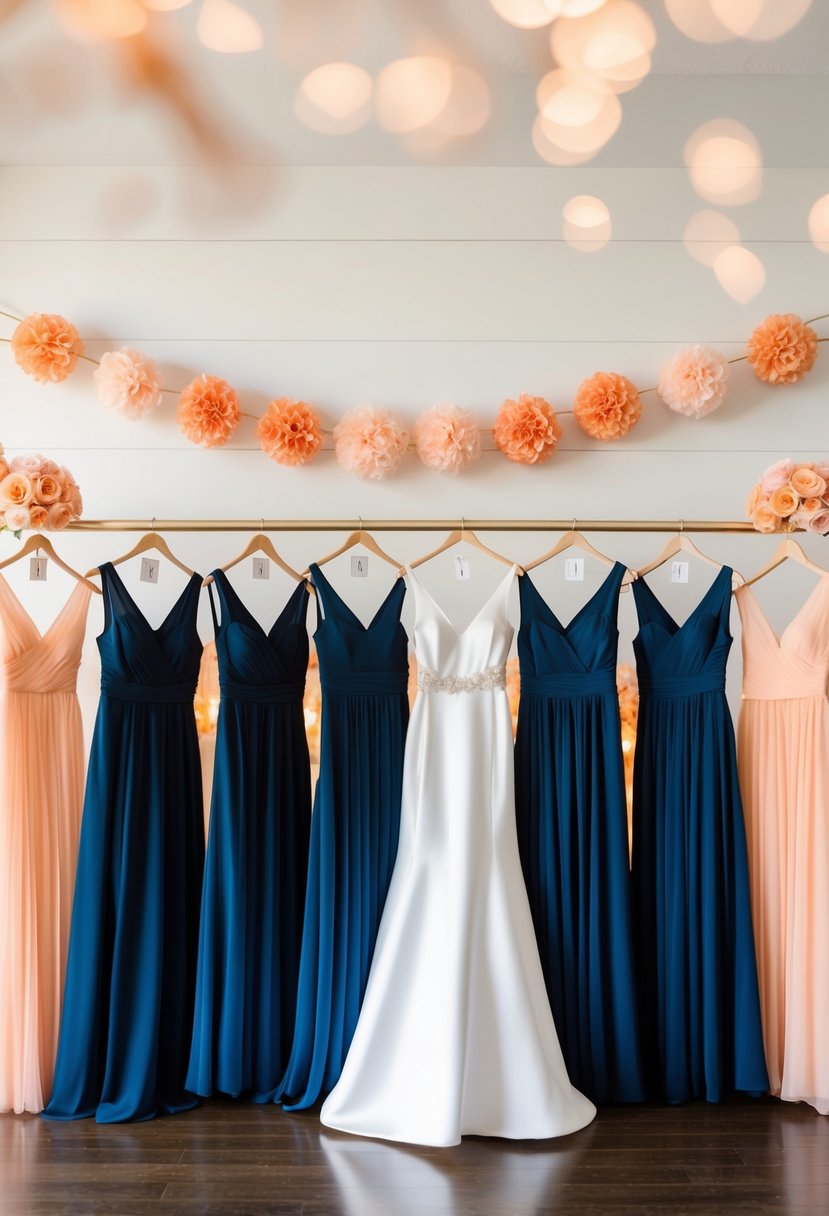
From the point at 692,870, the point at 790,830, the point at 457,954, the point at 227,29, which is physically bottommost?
the point at 457,954

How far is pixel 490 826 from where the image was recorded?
2.89 meters

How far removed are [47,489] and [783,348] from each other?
2.39 m

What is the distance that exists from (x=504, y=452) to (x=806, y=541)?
108 centimetres

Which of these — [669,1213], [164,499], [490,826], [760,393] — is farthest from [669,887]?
[164,499]

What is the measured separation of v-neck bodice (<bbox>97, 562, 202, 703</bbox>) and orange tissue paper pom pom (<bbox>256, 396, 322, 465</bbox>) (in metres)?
0.61

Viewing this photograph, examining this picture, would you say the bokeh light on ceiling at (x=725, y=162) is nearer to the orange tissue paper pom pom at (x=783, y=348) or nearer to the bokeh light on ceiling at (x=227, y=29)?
the orange tissue paper pom pom at (x=783, y=348)

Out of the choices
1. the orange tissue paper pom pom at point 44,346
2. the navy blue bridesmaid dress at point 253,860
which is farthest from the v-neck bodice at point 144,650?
the orange tissue paper pom pom at point 44,346

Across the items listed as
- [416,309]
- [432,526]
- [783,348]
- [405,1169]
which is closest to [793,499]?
[783,348]

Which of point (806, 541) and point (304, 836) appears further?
point (806, 541)

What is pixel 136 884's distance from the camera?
287cm

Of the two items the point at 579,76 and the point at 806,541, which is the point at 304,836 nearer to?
the point at 806,541

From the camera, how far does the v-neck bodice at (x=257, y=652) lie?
2.97 m

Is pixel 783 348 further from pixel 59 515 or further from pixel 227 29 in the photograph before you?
pixel 59 515

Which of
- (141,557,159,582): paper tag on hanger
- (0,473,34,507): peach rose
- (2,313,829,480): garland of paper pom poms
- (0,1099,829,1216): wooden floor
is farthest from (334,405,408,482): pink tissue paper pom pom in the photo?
(0,1099,829,1216): wooden floor
